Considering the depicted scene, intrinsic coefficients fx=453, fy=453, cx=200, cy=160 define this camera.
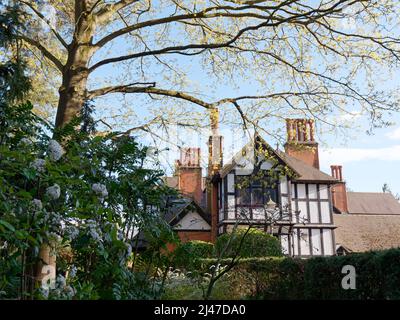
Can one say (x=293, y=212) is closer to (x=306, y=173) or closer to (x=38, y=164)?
(x=306, y=173)

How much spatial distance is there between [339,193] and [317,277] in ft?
82.3

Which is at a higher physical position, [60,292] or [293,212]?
[293,212]

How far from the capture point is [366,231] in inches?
1120

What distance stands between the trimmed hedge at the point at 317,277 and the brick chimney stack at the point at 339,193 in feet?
73.8

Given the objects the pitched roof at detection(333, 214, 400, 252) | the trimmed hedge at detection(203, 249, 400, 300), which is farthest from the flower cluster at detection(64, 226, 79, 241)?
the pitched roof at detection(333, 214, 400, 252)

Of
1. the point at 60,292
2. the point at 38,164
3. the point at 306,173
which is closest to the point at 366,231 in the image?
the point at 306,173

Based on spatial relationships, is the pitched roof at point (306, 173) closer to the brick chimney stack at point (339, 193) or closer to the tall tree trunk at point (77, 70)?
the brick chimney stack at point (339, 193)

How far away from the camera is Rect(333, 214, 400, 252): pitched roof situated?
27.0 m

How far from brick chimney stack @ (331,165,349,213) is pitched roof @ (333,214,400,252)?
8.90ft

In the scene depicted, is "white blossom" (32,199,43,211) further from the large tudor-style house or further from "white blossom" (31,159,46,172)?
the large tudor-style house

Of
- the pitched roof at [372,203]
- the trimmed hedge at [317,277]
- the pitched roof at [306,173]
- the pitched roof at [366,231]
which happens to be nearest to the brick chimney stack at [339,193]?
the pitched roof at [366,231]
